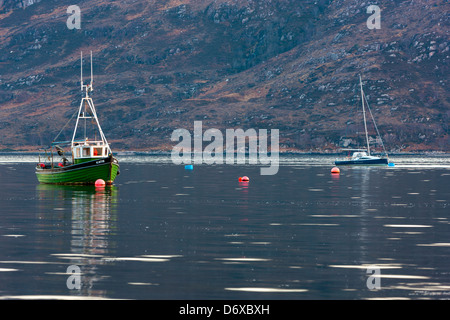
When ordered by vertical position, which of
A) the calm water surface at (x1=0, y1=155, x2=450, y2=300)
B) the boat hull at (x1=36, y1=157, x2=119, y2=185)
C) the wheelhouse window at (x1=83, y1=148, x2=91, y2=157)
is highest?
the wheelhouse window at (x1=83, y1=148, x2=91, y2=157)

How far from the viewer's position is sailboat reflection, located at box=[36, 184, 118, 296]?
111 feet

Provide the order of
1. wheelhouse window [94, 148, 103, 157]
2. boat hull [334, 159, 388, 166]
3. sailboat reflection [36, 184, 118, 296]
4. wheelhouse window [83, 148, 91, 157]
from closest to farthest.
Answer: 1. sailboat reflection [36, 184, 118, 296]
2. wheelhouse window [83, 148, 91, 157]
3. wheelhouse window [94, 148, 103, 157]
4. boat hull [334, 159, 388, 166]

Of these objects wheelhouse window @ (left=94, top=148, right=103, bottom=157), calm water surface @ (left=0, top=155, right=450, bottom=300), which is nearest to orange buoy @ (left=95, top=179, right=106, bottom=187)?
wheelhouse window @ (left=94, top=148, right=103, bottom=157)

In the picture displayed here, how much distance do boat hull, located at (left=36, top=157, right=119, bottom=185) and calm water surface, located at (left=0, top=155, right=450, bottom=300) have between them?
76.3ft

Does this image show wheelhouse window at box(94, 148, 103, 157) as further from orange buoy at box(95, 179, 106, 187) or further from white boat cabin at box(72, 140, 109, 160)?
orange buoy at box(95, 179, 106, 187)

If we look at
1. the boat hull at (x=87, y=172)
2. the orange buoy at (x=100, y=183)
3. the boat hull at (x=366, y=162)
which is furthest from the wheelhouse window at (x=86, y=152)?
the boat hull at (x=366, y=162)

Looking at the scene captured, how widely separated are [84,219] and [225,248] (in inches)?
639

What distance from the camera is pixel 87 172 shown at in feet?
307

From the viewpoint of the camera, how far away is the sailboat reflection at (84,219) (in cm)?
3372

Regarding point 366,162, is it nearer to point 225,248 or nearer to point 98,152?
point 98,152

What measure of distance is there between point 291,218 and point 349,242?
12.7 metres

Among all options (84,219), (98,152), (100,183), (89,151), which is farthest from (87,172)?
(84,219)
